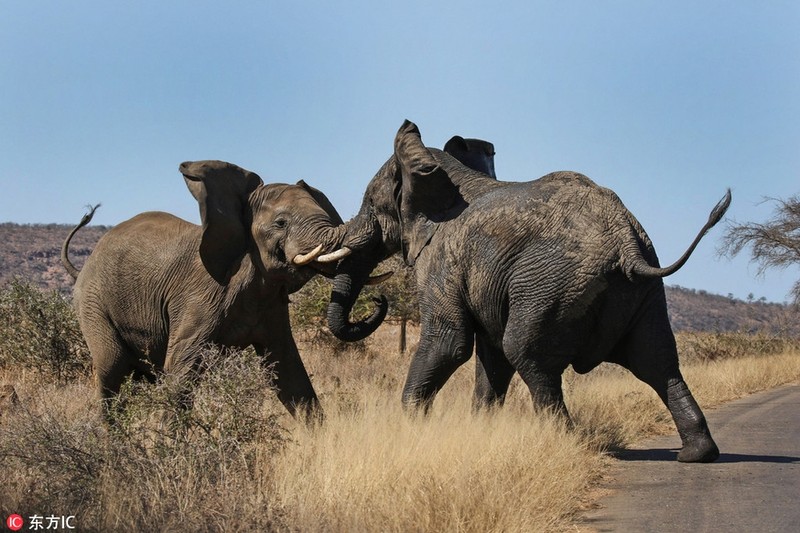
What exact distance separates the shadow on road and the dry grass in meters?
0.22

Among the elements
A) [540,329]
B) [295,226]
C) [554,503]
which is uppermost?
[295,226]

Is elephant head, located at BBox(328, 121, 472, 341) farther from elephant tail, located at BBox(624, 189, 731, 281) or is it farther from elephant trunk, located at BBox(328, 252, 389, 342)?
elephant tail, located at BBox(624, 189, 731, 281)

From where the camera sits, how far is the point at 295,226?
10.2 metres

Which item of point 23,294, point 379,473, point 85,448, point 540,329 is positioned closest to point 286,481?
point 379,473

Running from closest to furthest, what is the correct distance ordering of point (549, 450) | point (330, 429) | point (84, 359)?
point (549, 450) → point (330, 429) → point (84, 359)

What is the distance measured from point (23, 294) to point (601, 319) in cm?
1048

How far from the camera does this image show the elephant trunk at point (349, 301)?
10.7m

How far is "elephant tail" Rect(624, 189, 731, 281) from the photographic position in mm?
8344

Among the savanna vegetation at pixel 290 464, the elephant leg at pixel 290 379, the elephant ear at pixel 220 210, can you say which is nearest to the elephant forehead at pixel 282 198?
the elephant ear at pixel 220 210

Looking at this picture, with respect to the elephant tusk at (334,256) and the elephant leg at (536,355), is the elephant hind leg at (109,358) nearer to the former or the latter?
the elephant tusk at (334,256)

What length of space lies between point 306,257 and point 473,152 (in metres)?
2.52

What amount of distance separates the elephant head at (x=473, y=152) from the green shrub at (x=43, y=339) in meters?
6.81

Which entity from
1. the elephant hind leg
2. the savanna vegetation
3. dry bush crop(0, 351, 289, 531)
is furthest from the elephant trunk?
dry bush crop(0, 351, 289, 531)

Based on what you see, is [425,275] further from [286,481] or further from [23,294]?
[23,294]
